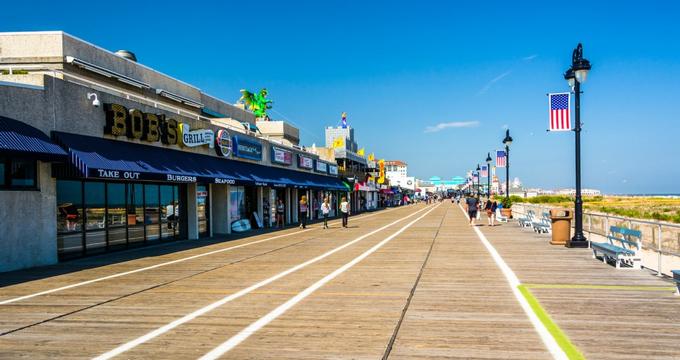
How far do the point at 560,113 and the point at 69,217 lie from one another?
15305mm

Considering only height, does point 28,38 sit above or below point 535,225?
above

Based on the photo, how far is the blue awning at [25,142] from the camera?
1168 centimetres

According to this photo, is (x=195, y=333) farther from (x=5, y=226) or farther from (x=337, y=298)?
(x=5, y=226)

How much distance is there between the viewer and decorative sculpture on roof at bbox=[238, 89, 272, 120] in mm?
56094

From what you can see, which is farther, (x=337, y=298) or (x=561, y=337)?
(x=337, y=298)

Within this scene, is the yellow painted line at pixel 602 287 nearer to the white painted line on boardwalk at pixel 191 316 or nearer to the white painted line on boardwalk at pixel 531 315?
the white painted line on boardwalk at pixel 531 315

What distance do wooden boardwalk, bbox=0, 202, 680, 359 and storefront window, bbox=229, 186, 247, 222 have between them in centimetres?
1139

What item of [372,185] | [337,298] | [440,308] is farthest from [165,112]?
[372,185]

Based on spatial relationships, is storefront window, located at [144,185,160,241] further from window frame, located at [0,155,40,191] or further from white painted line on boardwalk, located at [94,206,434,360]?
white painted line on boardwalk, located at [94,206,434,360]

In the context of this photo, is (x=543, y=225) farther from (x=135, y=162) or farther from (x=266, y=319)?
(x=266, y=319)

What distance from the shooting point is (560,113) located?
17.4 metres

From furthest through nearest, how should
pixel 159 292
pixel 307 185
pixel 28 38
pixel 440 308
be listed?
pixel 307 185 < pixel 28 38 < pixel 159 292 < pixel 440 308

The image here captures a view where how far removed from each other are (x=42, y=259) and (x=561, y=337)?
12.7 metres

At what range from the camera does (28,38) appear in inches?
744
